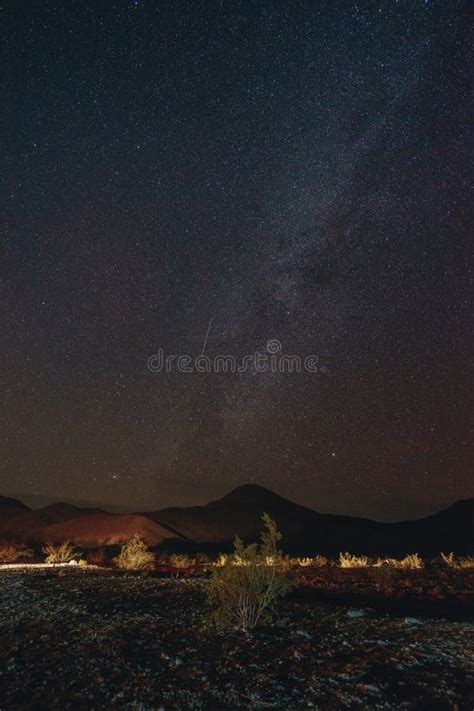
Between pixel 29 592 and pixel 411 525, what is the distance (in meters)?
51.0

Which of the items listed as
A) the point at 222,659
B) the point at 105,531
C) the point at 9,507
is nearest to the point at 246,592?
the point at 222,659

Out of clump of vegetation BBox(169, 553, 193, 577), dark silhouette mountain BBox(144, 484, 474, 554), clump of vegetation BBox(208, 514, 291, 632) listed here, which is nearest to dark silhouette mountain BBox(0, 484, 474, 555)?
dark silhouette mountain BBox(144, 484, 474, 554)

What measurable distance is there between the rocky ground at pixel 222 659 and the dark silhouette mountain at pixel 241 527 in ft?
95.3

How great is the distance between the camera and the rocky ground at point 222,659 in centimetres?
580

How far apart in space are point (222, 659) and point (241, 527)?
5184 centimetres

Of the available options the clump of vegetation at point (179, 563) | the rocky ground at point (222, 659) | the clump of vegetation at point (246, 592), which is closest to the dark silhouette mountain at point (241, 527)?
the clump of vegetation at point (179, 563)

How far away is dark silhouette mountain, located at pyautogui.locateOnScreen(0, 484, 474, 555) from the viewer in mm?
41000

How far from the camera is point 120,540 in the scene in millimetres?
38062

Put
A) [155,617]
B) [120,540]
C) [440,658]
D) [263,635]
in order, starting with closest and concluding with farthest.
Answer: [440,658], [263,635], [155,617], [120,540]

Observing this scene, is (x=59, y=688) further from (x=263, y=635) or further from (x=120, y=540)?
(x=120, y=540)

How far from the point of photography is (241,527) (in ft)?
185

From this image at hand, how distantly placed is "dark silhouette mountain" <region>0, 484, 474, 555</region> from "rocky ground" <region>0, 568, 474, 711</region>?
29040 millimetres

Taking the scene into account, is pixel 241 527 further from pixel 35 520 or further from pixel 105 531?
pixel 35 520

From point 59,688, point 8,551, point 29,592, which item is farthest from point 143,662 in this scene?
point 8,551
